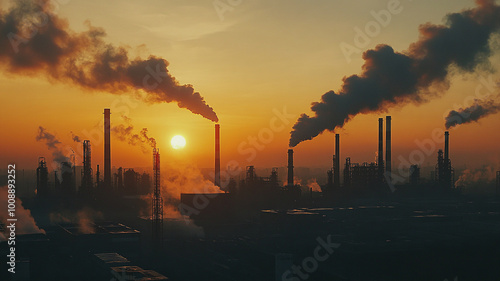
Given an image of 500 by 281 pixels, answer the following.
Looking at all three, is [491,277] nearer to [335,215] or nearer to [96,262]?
[96,262]

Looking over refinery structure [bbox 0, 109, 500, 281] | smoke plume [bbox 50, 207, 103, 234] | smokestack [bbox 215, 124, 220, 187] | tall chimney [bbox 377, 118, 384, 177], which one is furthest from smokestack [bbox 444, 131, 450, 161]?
smoke plume [bbox 50, 207, 103, 234]

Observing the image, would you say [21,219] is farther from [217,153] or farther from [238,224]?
[217,153]

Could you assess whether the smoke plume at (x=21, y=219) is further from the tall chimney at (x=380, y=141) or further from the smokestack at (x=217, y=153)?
the tall chimney at (x=380, y=141)

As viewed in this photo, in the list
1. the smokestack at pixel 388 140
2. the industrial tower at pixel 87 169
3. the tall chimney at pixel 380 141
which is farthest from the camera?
the tall chimney at pixel 380 141

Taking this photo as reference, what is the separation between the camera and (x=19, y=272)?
3766cm

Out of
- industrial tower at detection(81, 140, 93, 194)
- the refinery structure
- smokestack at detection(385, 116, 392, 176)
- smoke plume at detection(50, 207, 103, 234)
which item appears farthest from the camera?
smokestack at detection(385, 116, 392, 176)

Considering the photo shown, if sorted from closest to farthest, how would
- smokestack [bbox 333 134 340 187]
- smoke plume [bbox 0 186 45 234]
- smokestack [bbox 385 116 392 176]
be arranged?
smoke plume [bbox 0 186 45 234] → smokestack [bbox 385 116 392 176] → smokestack [bbox 333 134 340 187]

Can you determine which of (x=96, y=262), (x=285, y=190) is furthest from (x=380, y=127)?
(x=96, y=262)

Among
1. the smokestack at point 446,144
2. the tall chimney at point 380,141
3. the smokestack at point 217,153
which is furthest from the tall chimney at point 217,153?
the smokestack at point 446,144

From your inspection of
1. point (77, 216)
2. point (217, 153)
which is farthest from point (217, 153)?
point (77, 216)

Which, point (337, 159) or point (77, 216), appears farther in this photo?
point (337, 159)

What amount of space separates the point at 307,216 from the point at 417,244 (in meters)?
15.9

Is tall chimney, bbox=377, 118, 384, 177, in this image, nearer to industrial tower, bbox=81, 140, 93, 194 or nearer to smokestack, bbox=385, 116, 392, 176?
smokestack, bbox=385, 116, 392, 176

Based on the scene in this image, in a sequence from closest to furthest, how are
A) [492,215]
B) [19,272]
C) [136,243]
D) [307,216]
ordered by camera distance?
1. [19,272]
2. [136,243]
3. [307,216]
4. [492,215]
